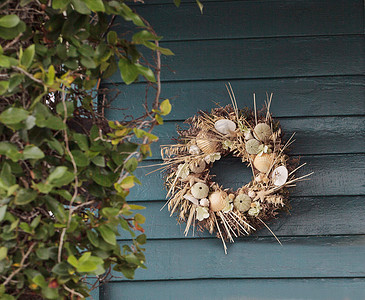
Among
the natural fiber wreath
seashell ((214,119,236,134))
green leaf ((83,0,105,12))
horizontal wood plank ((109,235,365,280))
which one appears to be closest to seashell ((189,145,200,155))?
the natural fiber wreath

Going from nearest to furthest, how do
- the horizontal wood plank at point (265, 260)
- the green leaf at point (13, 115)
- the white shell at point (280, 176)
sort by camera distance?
the green leaf at point (13, 115) → the white shell at point (280, 176) → the horizontal wood plank at point (265, 260)

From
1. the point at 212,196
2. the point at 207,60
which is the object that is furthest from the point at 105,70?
the point at 207,60

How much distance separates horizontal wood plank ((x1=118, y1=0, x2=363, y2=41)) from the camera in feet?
5.85

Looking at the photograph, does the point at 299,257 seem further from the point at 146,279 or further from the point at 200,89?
the point at 200,89

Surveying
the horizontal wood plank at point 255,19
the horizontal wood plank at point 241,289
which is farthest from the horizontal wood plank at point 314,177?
the horizontal wood plank at point 255,19

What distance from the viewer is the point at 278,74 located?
5.82 feet

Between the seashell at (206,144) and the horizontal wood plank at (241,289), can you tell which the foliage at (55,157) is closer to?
the seashell at (206,144)

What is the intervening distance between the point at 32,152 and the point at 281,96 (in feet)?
4.50

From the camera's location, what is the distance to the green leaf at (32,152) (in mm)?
554

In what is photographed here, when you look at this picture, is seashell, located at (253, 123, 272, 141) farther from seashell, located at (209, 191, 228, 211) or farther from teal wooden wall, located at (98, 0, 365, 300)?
seashell, located at (209, 191, 228, 211)

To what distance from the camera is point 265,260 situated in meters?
1.70

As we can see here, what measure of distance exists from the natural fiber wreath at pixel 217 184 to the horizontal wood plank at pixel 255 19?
1.18ft

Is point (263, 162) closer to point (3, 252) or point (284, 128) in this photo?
point (284, 128)

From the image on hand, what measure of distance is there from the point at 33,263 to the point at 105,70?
31cm
